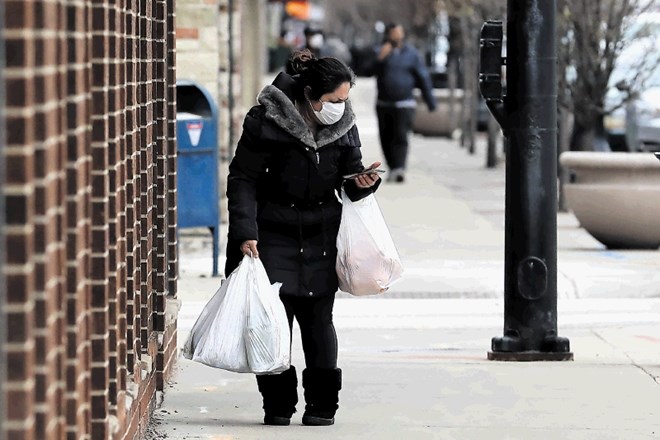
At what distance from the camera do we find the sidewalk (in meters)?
7.29

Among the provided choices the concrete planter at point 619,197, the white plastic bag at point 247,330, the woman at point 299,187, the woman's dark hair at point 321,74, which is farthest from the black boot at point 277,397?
the concrete planter at point 619,197

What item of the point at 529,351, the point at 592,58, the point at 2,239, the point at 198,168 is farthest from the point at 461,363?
the point at 592,58

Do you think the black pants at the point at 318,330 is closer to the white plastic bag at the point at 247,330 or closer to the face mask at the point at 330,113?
the white plastic bag at the point at 247,330

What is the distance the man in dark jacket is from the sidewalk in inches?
239

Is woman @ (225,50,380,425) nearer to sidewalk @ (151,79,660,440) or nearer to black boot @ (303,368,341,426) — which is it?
black boot @ (303,368,341,426)

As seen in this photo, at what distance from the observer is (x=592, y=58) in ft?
57.1

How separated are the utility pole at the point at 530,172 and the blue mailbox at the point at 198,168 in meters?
3.43

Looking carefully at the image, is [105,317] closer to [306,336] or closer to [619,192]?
[306,336]

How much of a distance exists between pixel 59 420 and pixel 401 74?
1795 cm

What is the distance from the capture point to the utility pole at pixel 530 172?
9031mm

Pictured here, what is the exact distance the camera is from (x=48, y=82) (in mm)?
3879

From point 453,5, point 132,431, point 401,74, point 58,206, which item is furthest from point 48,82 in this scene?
point 453,5

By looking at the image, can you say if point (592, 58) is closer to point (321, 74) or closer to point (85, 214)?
point (321, 74)

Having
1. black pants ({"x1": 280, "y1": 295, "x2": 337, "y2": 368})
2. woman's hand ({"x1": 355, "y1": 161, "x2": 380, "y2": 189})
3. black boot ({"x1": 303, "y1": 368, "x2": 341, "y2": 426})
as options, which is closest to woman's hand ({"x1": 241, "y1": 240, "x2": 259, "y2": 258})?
black pants ({"x1": 280, "y1": 295, "x2": 337, "y2": 368})
